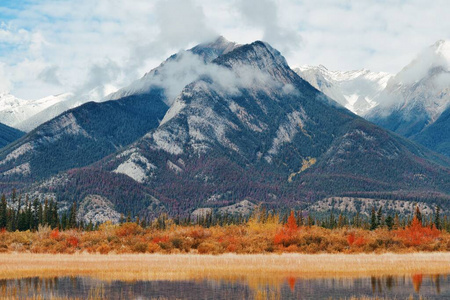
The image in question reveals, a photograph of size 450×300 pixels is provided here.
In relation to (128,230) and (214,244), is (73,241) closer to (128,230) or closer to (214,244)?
(128,230)

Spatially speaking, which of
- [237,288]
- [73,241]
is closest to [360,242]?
[73,241]

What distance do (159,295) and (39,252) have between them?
4708 centimetres

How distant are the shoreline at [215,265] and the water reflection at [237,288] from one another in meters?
3.70

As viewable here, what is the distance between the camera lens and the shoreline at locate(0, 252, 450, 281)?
237 feet

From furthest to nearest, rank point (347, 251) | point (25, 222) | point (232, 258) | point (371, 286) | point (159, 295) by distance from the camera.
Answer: point (25, 222) → point (347, 251) → point (232, 258) → point (371, 286) → point (159, 295)

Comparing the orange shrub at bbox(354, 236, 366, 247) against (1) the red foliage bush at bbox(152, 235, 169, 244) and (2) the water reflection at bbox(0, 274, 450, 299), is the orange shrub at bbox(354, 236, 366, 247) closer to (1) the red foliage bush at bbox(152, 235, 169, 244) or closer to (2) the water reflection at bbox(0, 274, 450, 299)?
(1) the red foliage bush at bbox(152, 235, 169, 244)

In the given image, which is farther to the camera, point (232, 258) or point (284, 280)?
point (232, 258)

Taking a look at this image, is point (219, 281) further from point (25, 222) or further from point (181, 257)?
point (25, 222)

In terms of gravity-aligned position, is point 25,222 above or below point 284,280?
above

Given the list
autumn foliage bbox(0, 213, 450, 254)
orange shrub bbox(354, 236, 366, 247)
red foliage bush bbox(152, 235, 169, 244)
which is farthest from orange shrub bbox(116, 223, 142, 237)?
orange shrub bbox(354, 236, 366, 247)

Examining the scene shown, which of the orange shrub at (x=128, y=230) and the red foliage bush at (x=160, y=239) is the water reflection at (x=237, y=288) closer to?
the red foliage bush at (x=160, y=239)

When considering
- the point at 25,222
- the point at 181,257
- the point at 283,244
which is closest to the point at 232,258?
the point at 181,257

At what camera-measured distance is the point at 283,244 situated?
102m

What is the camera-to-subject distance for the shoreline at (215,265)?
237 ft
